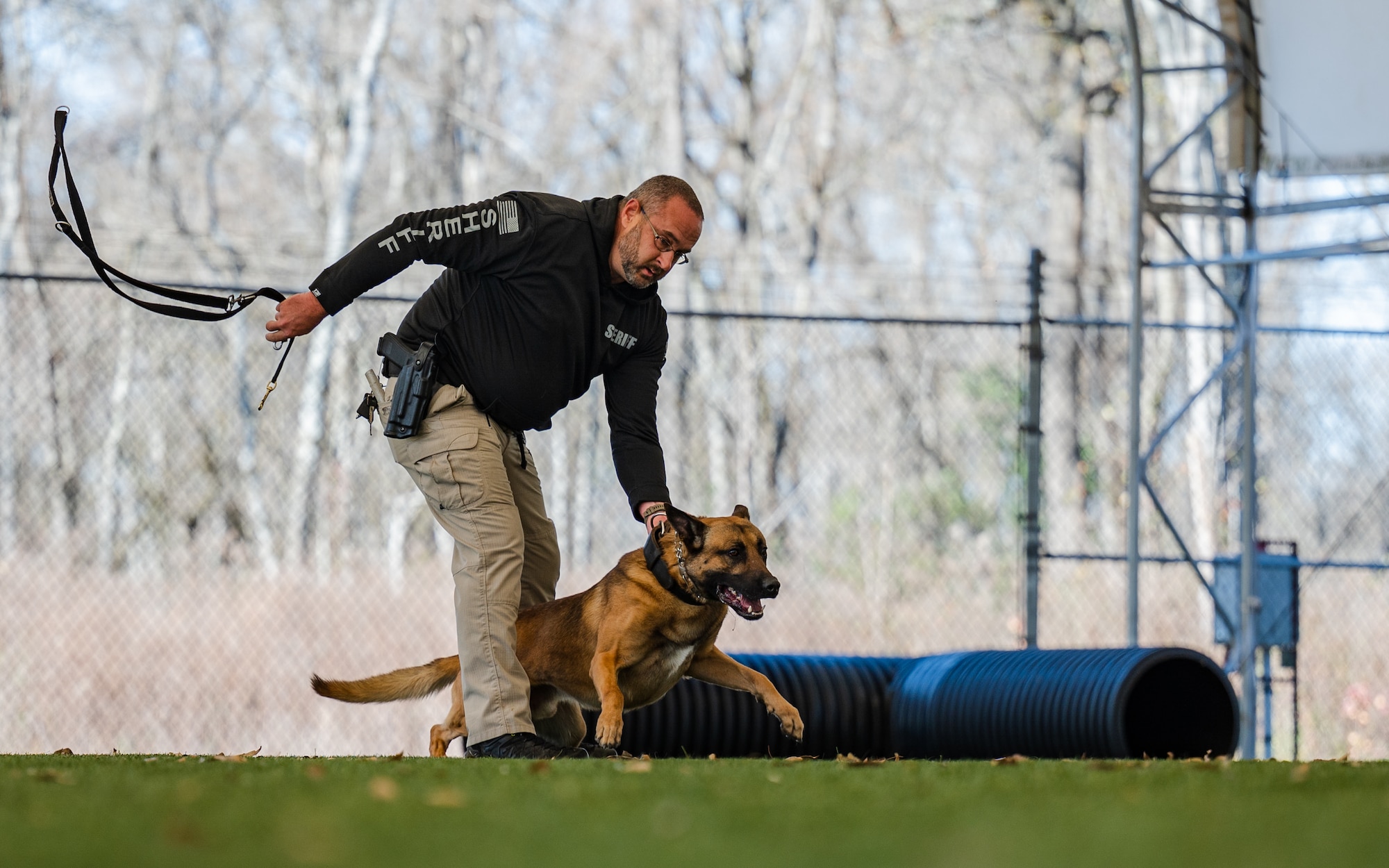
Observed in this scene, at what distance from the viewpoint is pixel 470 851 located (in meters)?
2.20

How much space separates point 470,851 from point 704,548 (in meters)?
3.04

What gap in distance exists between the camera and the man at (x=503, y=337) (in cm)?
495

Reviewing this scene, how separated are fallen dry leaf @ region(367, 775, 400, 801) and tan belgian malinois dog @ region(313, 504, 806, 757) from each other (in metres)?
2.01

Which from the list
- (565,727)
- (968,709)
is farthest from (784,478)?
(565,727)

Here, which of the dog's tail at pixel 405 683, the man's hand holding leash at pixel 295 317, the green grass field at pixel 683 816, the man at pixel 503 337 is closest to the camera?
the green grass field at pixel 683 816

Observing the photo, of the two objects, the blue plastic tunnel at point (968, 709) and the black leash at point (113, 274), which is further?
the blue plastic tunnel at point (968, 709)

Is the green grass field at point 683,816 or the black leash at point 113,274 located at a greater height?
the black leash at point 113,274

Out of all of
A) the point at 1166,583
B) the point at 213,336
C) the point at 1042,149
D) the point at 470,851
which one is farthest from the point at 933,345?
the point at 470,851

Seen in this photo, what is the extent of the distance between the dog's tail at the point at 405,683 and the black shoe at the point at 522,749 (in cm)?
64

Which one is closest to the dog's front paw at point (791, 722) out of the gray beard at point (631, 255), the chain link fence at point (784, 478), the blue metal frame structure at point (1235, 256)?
the gray beard at point (631, 255)

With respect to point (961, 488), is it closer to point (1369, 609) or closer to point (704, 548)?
point (1369, 609)

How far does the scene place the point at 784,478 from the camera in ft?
59.1

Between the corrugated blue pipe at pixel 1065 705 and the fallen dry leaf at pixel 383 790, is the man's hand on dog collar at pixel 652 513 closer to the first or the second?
the corrugated blue pipe at pixel 1065 705

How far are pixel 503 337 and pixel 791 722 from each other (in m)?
1.63
